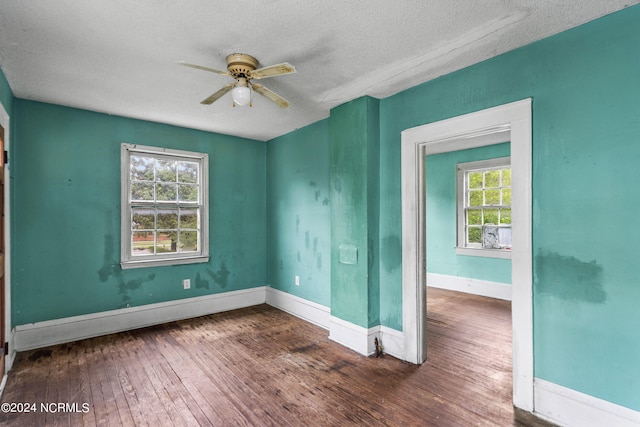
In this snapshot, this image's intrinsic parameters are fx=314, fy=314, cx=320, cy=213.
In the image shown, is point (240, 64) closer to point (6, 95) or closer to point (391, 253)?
point (391, 253)

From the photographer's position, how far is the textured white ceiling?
1.86 metres

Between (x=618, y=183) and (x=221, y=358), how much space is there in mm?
3403

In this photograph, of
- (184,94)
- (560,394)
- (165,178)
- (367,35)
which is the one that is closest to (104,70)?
(184,94)

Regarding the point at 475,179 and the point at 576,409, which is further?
the point at 475,179

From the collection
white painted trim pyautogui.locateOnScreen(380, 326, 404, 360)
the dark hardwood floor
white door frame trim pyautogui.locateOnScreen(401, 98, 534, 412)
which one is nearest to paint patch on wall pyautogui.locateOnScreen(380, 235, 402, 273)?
white door frame trim pyautogui.locateOnScreen(401, 98, 534, 412)

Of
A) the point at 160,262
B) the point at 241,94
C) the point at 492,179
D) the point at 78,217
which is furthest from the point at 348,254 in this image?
the point at 492,179

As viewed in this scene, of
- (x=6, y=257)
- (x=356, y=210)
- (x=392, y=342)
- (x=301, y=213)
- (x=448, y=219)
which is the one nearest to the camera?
(x=6, y=257)

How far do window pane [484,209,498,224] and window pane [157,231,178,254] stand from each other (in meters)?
5.13

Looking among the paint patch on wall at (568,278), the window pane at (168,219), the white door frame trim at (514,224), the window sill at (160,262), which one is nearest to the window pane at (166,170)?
the window pane at (168,219)

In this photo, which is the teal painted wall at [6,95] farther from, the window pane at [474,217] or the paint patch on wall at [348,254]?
the window pane at [474,217]

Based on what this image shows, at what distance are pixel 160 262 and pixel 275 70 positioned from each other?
306 cm

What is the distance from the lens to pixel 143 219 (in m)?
4.03

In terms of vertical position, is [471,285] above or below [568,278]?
below

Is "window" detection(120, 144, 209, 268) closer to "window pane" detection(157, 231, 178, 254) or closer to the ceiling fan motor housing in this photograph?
"window pane" detection(157, 231, 178, 254)
